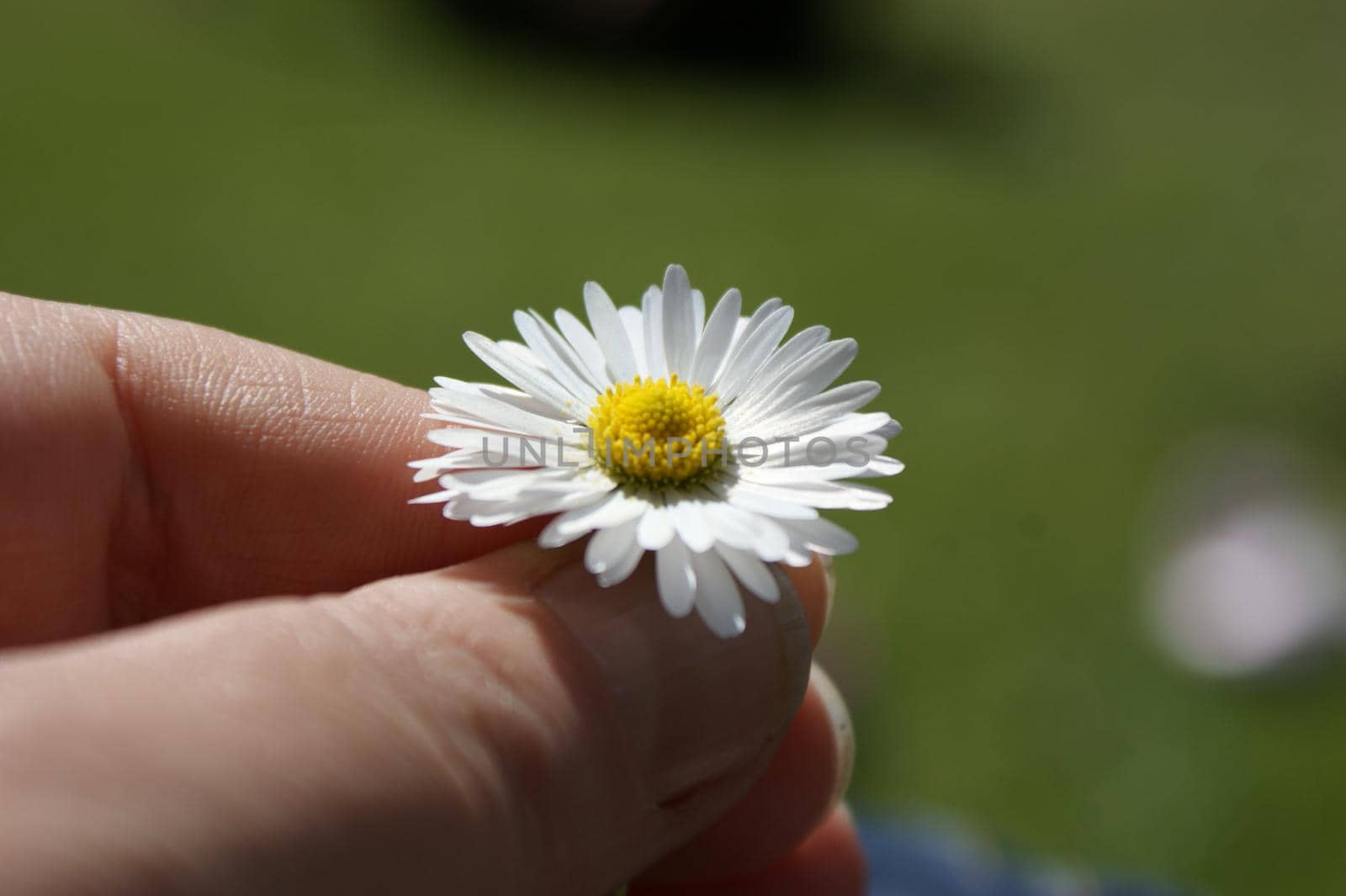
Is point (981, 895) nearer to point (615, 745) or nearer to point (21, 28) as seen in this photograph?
point (615, 745)

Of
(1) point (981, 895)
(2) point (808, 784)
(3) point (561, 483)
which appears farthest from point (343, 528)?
(1) point (981, 895)

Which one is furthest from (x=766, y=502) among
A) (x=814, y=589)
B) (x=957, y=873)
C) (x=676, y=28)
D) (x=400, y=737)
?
(x=676, y=28)

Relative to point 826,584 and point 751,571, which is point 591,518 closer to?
point 751,571

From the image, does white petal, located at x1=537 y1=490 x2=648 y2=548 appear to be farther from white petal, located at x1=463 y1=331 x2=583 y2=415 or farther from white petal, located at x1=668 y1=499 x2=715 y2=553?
white petal, located at x1=463 y1=331 x2=583 y2=415

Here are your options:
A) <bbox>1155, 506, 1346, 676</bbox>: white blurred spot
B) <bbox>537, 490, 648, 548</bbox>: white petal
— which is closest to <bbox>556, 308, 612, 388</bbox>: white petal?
<bbox>537, 490, 648, 548</bbox>: white petal

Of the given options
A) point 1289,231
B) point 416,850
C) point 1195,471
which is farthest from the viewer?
point 1289,231

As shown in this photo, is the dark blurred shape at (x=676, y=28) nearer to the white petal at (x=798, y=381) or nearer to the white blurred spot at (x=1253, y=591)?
the white blurred spot at (x=1253, y=591)
